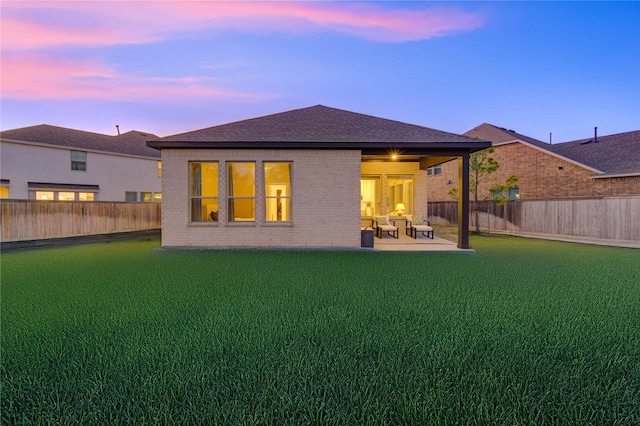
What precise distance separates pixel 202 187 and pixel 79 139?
2021cm

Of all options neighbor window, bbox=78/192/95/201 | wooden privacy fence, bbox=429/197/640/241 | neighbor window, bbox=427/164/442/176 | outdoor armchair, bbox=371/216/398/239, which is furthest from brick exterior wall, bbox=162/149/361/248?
neighbor window, bbox=427/164/442/176

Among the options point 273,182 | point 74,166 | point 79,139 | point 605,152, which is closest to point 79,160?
point 74,166

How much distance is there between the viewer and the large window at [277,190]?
11516 millimetres

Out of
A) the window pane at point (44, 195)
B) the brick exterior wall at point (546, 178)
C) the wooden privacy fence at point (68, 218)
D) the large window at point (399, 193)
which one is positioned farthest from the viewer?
the window pane at point (44, 195)

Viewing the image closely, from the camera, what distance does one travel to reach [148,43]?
14297 millimetres

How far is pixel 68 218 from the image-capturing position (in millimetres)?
15617

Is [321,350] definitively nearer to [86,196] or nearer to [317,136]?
[317,136]

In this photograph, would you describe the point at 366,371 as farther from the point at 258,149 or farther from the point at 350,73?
the point at 350,73

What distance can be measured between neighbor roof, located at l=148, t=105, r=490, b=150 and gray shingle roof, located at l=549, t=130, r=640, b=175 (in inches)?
549

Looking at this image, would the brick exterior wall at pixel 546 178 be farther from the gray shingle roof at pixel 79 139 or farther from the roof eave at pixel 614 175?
the gray shingle roof at pixel 79 139

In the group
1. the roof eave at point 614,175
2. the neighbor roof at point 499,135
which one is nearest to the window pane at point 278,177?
the roof eave at point 614,175

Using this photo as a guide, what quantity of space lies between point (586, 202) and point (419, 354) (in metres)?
16.2

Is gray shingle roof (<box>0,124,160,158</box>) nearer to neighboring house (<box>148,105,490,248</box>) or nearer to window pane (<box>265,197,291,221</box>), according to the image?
neighboring house (<box>148,105,490,248</box>)

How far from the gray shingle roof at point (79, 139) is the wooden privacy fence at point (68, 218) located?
4.96 meters
